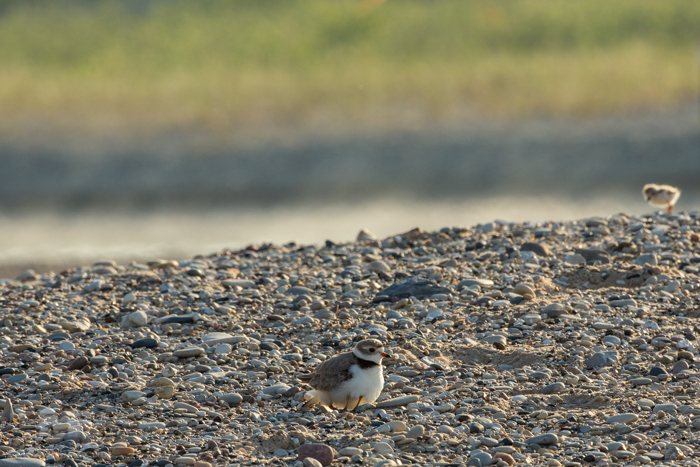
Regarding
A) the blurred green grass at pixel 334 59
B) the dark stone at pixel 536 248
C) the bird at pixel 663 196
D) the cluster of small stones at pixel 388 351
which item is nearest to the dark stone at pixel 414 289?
the cluster of small stones at pixel 388 351

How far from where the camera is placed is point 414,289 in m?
6.62

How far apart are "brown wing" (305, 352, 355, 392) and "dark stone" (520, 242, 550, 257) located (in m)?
2.98

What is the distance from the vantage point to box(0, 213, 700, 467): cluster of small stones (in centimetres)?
447

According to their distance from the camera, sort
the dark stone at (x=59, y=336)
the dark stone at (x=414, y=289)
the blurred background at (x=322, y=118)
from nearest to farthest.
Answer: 1. the dark stone at (x=59, y=336)
2. the dark stone at (x=414, y=289)
3. the blurred background at (x=322, y=118)

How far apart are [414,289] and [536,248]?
4.71 feet

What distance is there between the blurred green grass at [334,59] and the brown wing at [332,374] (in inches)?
428

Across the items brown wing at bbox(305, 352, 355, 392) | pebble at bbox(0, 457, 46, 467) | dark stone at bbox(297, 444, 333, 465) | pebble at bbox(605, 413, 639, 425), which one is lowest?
pebble at bbox(0, 457, 46, 467)

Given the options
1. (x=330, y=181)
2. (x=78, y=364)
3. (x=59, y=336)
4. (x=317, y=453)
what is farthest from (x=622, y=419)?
(x=330, y=181)

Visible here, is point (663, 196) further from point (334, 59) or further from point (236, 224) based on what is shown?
point (334, 59)

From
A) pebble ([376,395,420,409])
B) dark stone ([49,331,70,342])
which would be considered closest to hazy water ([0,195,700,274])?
dark stone ([49,331,70,342])

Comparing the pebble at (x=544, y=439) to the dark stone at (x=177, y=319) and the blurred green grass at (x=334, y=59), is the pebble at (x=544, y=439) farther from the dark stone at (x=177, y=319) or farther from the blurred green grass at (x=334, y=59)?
the blurred green grass at (x=334, y=59)

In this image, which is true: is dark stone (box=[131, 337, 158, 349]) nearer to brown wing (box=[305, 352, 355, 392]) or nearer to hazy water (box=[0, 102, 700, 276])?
brown wing (box=[305, 352, 355, 392])

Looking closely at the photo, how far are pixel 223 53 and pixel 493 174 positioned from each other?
21.6ft

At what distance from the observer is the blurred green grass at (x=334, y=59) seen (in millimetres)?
15797
